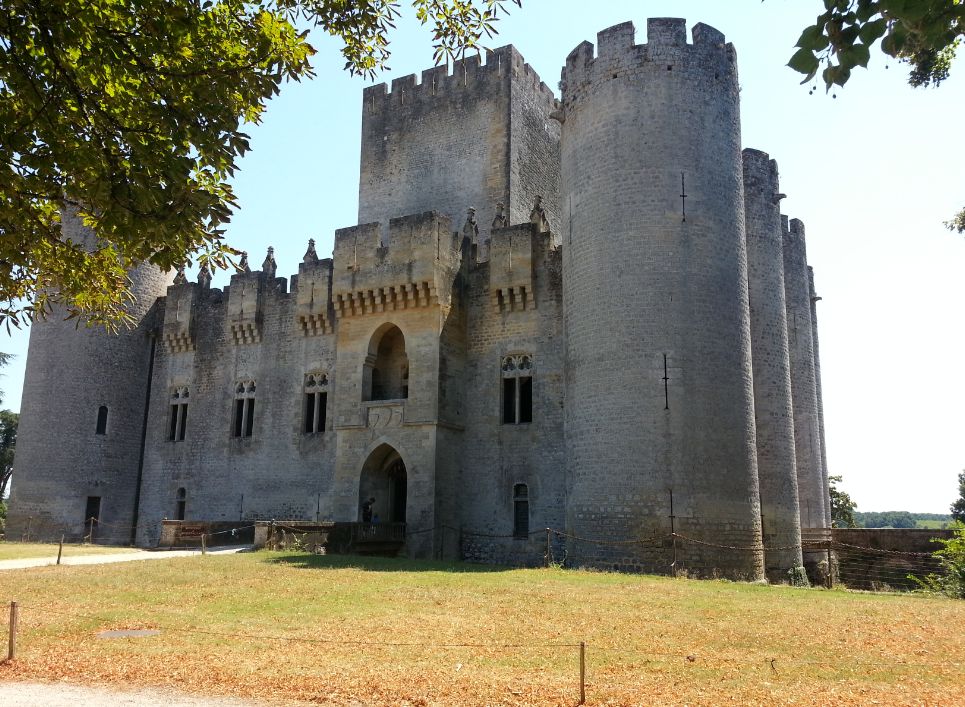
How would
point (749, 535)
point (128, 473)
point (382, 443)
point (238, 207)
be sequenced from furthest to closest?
1. point (128, 473)
2. point (382, 443)
3. point (749, 535)
4. point (238, 207)

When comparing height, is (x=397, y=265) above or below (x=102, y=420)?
above

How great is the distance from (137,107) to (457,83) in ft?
81.8

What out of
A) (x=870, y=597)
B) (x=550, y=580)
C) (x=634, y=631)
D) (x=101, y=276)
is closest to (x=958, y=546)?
(x=870, y=597)

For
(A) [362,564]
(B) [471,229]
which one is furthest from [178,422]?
(A) [362,564]

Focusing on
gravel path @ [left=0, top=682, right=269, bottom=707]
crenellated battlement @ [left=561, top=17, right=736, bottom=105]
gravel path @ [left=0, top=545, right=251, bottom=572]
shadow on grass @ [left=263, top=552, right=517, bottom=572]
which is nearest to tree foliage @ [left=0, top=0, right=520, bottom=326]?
gravel path @ [left=0, top=682, right=269, bottom=707]

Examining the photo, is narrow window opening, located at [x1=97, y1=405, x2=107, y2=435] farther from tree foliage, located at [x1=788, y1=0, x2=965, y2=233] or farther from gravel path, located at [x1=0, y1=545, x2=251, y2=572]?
tree foliage, located at [x1=788, y1=0, x2=965, y2=233]

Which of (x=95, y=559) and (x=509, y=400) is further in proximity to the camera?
(x=509, y=400)

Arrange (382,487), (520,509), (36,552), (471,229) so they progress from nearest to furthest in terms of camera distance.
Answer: (36,552)
(520,509)
(382,487)
(471,229)

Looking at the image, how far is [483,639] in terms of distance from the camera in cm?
989

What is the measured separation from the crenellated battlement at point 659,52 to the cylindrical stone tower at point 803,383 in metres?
9.55

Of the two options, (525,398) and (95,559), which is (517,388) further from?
(95,559)

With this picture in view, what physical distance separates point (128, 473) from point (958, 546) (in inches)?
1117

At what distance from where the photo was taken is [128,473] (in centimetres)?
3250

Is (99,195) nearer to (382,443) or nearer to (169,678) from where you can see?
(169,678)
